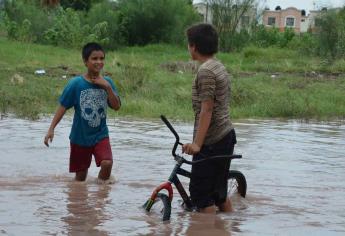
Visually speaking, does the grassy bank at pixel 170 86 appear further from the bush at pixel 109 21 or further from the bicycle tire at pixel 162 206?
the bush at pixel 109 21

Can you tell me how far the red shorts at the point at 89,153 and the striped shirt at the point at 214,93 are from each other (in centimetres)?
170

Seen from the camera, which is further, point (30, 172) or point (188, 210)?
point (30, 172)

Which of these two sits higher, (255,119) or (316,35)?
(316,35)

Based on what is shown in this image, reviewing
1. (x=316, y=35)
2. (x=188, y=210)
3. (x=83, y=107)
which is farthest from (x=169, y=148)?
(x=316, y=35)

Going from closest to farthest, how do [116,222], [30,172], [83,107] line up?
1. [116,222]
2. [83,107]
3. [30,172]

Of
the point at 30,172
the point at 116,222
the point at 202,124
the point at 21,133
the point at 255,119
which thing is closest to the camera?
the point at 202,124

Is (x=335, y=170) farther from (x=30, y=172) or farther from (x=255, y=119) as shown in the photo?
(x=255, y=119)

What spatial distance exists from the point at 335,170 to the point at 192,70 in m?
15.1

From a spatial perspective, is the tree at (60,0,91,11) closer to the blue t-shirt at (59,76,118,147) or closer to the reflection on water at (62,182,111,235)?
the reflection on water at (62,182,111,235)

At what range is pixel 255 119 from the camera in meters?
15.2

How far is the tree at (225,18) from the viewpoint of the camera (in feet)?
128

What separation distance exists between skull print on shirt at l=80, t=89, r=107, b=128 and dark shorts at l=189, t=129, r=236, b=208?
166cm

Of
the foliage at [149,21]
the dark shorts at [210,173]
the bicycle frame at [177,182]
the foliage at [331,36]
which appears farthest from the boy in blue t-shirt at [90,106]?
the foliage at [149,21]

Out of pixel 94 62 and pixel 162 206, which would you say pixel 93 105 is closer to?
pixel 94 62
